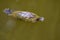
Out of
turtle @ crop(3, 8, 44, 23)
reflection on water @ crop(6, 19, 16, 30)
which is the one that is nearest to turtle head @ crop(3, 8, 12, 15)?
turtle @ crop(3, 8, 44, 23)

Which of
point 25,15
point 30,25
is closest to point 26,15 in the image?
point 25,15

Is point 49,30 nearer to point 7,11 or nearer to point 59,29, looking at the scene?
point 59,29

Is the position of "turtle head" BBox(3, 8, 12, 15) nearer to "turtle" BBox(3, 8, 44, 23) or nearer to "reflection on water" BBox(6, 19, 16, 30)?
"turtle" BBox(3, 8, 44, 23)

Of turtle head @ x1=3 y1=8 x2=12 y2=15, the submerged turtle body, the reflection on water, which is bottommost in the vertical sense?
the reflection on water

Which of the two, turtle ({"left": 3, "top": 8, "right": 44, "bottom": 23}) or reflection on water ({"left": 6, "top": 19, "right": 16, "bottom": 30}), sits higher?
turtle ({"left": 3, "top": 8, "right": 44, "bottom": 23})

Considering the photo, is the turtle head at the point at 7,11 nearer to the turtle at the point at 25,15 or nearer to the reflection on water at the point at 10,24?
the turtle at the point at 25,15

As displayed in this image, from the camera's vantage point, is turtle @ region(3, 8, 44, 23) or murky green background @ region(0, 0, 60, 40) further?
turtle @ region(3, 8, 44, 23)

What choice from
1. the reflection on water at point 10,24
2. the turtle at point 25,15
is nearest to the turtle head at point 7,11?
the turtle at point 25,15

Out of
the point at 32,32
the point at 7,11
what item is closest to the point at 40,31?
the point at 32,32
